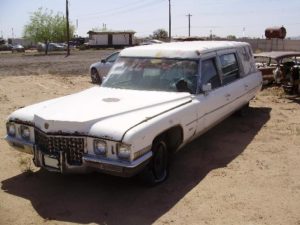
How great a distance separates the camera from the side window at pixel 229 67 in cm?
700

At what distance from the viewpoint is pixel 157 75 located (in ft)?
20.1

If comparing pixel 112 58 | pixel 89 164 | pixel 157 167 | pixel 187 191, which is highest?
pixel 112 58

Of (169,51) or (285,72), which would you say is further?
(285,72)

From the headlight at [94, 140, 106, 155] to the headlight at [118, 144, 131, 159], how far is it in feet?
0.66

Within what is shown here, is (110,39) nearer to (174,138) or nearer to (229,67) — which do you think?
(229,67)

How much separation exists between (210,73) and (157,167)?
6.63ft

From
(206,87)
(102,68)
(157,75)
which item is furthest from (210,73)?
(102,68)

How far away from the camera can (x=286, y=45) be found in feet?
141

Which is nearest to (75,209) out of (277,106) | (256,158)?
(256,158)

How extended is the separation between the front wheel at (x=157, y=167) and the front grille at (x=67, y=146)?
0.85 meters

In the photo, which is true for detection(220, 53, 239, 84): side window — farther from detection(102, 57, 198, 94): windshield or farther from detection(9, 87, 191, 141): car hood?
detection(9, 87, 191, 141): car hood

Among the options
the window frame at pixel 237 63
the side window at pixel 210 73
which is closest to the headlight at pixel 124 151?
the side window at pixel 210 73

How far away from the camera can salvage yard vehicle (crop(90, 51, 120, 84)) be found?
14570 mm

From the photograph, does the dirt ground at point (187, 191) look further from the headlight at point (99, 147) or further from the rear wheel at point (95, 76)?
the rear wheel at point (95, 76)
